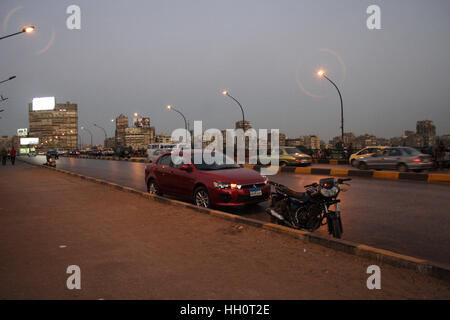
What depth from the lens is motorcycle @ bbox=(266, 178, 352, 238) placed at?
4992 mm

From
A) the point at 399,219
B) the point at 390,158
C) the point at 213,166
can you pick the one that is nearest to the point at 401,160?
the point at 390,158

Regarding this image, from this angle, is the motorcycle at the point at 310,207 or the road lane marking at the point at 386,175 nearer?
the motorcycle at the point at 310,207

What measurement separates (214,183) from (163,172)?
7.68ft

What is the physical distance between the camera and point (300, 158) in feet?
73.4

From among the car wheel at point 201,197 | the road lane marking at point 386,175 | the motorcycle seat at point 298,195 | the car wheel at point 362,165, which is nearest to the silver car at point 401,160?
the car wheel at point 362,165

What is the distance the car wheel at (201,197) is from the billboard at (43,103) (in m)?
82.4

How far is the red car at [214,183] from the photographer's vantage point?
7.36 metres

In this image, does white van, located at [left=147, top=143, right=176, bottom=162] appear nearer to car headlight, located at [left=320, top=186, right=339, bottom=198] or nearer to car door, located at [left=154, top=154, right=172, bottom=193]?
car door, located at [left=154, top=154, right=172, bottom=193]

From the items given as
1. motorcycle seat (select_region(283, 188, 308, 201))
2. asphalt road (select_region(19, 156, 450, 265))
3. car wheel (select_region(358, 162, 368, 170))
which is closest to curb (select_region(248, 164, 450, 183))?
car wheel (select_region(358, 162, 368, 170))

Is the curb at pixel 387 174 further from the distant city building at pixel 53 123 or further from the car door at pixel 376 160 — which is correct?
the distant city building at pixel 53 123

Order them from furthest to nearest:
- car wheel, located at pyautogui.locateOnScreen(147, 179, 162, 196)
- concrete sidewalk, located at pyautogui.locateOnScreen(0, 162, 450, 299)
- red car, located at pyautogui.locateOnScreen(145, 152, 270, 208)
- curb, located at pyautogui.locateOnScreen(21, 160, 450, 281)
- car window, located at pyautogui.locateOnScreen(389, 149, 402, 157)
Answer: car window, located at pyautogui.locateOnScreen(389, 149, 402, 157), car wheel, located at pyautogui.locateOnScreen(147, 179, 162, 196), red car, located at pyautogui.locateOnScreen(145, 152, 270, 208), curb, located at pyautogui.locateOnScreen(21, 160, 450, 281), concrete sidewalk, located at pyautogui.locateOnScreen(0, 162, 450, 299)

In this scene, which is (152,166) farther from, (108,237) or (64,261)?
(64,261)

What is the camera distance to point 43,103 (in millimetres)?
79688

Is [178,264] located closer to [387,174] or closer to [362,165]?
[387,174]
